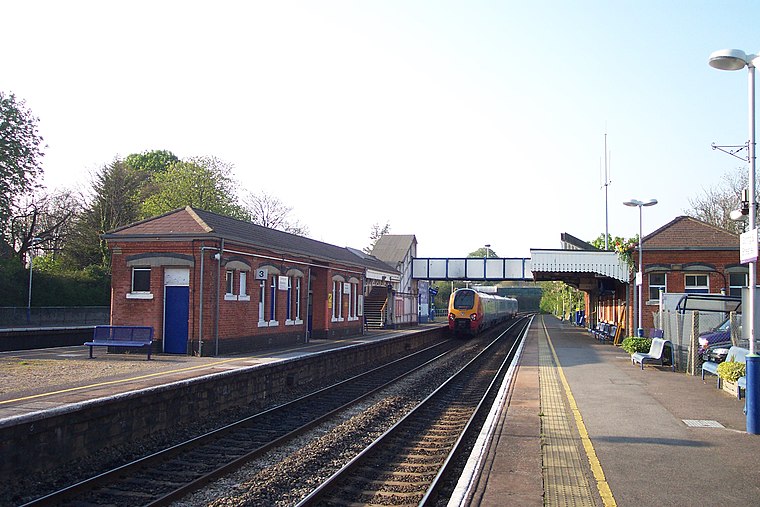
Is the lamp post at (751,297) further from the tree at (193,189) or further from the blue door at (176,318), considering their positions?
the tree at (193,189)

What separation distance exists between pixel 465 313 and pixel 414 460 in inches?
1154

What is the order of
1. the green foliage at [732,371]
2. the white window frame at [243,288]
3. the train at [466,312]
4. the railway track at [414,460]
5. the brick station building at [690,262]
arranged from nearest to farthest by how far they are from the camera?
the railway track at [414,460] → the green foliage at [732,371] → the white window frame at [243,288] → the brick station building at [690,262] → the train at [466,312]

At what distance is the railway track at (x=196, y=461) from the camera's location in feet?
25.2

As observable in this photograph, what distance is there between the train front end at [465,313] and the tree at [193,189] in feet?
57.8

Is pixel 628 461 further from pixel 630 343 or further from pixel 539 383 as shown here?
pixel 630 343

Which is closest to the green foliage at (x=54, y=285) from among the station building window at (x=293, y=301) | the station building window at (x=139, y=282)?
the station building window at (x=293, y=301)

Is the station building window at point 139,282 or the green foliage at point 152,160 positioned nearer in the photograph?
the station building window at point 139,282

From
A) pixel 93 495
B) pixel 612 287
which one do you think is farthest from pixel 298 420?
pixel 612 287

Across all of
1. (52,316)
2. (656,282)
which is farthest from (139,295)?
(656,282)

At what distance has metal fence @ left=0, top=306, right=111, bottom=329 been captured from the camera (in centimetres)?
3139

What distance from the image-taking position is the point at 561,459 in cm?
812

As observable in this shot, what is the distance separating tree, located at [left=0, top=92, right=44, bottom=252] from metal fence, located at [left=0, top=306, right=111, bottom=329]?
788 centimetres

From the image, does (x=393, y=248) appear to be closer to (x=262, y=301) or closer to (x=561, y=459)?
(x=262, y=301)

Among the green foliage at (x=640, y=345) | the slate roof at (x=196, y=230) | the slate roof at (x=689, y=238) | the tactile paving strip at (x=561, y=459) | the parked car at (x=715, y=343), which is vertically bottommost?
the tactile paving strip at (x=561, y=459)
